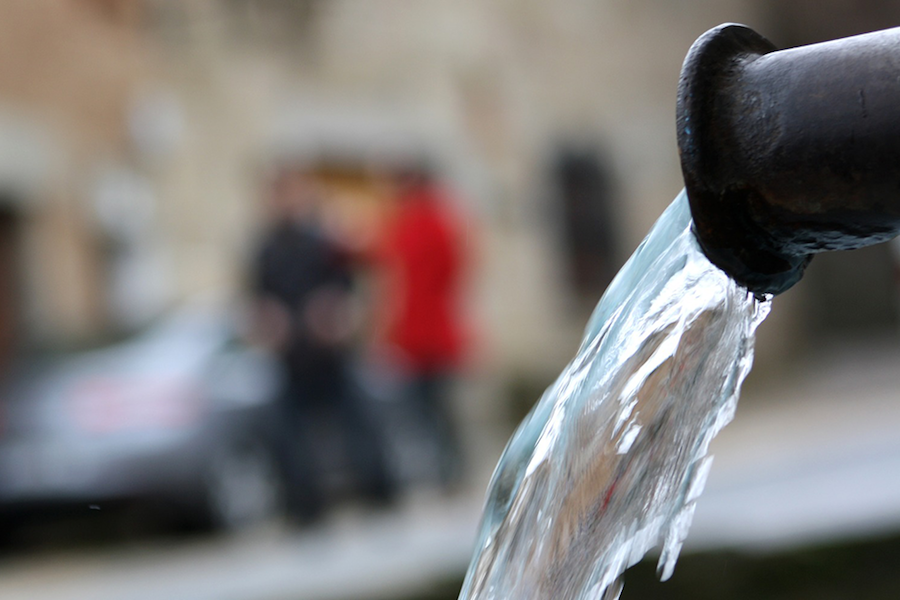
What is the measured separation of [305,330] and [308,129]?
692cm

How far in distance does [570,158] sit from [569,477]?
44.2 feet

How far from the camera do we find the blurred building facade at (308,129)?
10633mm

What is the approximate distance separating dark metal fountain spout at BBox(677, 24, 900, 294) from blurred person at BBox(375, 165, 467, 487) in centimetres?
489

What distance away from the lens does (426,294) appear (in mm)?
5891

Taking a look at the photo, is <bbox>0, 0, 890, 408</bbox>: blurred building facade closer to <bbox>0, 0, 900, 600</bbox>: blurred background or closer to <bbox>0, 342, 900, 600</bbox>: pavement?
<bbox>0, 0, 900, 600</bbox>: blurred background

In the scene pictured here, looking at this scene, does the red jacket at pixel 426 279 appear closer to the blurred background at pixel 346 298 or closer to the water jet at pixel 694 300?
the blurred background at pixel 346 298

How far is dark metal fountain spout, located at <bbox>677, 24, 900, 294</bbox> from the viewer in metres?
0.82

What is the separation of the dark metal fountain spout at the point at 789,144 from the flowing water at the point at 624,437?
128mm

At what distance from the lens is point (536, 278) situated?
13.8 m

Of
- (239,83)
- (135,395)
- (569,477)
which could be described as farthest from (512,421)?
(569,477)

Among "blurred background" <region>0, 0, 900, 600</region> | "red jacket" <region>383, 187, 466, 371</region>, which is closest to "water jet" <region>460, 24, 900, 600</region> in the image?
"blurred background" <region>0, 0, 900, 600</region>

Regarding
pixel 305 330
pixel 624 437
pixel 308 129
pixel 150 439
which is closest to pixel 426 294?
pixel 305 330

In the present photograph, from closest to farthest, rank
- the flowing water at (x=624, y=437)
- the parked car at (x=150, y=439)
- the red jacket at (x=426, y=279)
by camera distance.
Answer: the flowing water at (x=624, y=437), the red jacket at (x=426, y=279), the parked car at (x=150, y=439)

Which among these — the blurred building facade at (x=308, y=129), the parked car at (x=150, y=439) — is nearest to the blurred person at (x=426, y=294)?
the parked car at (x=150, y=439)
